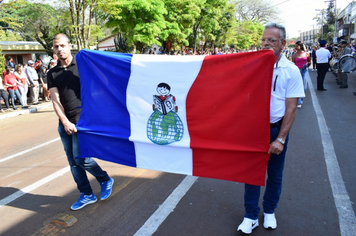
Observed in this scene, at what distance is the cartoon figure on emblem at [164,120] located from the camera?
2929 millimetres

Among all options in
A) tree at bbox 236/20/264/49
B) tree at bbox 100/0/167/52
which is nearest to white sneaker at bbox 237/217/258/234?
tree at bbox 100/0/167/52

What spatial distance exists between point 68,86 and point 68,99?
0.49 feet

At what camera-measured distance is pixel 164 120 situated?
9.84 ft

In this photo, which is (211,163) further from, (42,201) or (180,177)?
(42,201)

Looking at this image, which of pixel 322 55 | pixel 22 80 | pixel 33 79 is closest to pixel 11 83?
pixel 22 80

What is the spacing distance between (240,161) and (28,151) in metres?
5.08

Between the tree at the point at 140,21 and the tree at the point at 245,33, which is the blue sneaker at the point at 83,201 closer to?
the tree at the point at 140,21

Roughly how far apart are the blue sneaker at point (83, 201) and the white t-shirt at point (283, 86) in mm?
2400

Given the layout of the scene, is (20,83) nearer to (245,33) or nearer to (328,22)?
(245,33)

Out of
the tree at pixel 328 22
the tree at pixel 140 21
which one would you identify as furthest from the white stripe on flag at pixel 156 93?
the tree at pixel 328 22

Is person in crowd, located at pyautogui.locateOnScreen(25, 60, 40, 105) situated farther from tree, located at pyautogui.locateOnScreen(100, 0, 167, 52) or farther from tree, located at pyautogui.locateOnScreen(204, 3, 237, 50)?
tree, located at pyautogui.locateOnScreen(204, 3, 237, 50)

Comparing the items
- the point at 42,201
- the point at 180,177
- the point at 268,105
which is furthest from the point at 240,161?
the point at 42,201

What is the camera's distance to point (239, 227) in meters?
2.88

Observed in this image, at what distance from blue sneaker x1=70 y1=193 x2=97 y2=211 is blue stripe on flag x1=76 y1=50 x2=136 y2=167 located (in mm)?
595
